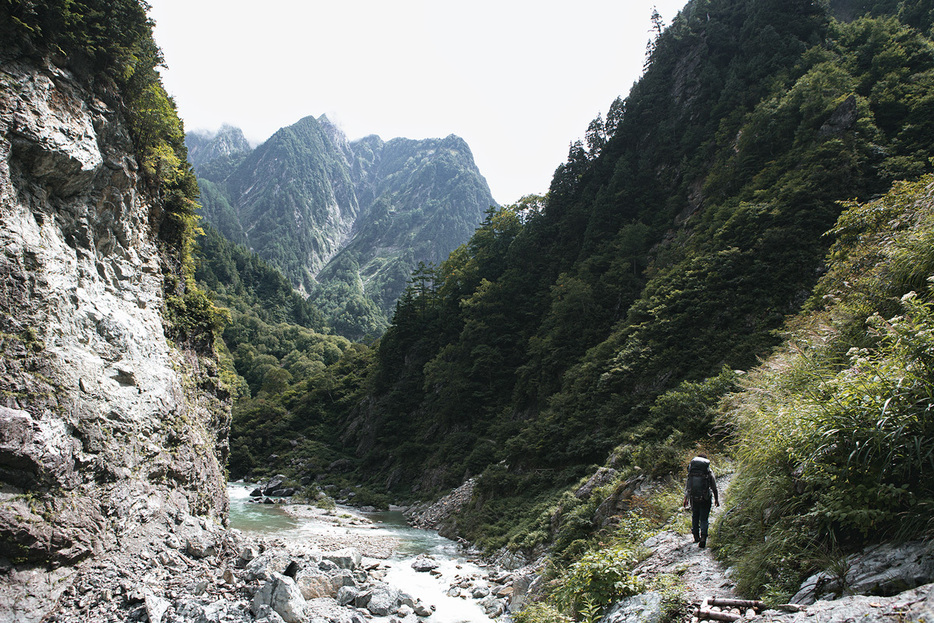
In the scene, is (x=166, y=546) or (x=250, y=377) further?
(x=250, y=377)

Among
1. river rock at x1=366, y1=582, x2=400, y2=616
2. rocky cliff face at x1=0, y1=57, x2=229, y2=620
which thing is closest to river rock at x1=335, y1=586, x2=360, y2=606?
river rock at x1=366, y1=582, x2=400, y2=616

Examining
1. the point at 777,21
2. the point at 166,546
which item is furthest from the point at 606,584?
the point at 777,21

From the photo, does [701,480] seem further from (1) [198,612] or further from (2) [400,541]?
(2) [400,541]

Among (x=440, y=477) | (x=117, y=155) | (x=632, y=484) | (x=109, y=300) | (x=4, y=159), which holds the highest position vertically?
(x=117, y=155)

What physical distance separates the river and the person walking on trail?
8153mm

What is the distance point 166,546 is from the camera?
14.1 metres

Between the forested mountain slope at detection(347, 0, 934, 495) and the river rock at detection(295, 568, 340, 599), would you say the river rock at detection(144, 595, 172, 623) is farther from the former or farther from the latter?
the forested mountain slope at detection(347, 0, 934, 495)

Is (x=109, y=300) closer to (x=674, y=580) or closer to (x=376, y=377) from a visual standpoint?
(x=674, y=580)

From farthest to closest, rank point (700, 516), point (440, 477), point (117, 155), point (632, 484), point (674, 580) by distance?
point (440, 477) → point (117, 155) → point (632, 484) → point (700, 516) → point (674, 580)

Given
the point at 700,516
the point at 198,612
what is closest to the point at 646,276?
the point at 700,516

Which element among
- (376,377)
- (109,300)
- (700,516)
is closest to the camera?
(700,516)

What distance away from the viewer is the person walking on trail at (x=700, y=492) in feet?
24.5

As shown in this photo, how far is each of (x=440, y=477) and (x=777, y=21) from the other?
52253 millimetres

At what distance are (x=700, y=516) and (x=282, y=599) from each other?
10829mm
